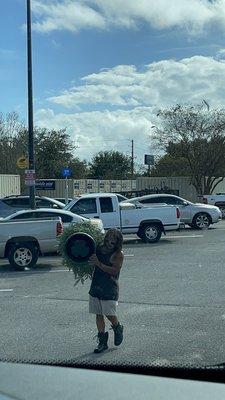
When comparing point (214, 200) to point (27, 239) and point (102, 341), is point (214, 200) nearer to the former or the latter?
point (27, 239)

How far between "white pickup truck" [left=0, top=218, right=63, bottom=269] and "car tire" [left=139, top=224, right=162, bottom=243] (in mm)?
5445

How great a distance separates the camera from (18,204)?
2345 cm

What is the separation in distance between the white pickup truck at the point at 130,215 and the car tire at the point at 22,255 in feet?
17.6

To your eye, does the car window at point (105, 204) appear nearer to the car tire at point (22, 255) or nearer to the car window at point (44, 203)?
the car window at point (44, 203)

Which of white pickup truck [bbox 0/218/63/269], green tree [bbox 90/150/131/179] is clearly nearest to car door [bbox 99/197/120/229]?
white pickup truck [bbox 0/218/63/269]

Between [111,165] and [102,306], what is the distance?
7849cm

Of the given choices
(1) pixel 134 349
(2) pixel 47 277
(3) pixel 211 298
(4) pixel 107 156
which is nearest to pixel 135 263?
(2) pixel 47 277

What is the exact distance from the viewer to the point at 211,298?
9430 millimetres

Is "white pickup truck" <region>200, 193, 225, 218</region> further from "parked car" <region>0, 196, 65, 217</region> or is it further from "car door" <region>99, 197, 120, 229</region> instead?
"car door" <region>99, 197, 120, 229</region>

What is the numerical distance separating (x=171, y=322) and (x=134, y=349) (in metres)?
1.44

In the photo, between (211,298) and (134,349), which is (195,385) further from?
(211,298)

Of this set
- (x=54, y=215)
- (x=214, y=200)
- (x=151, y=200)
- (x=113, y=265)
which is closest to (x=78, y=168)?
(x=214, y=200)

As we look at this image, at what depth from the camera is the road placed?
20.5 ft

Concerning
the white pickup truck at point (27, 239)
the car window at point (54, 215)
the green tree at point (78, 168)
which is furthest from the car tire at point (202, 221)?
the green tree at point (78, 168)
